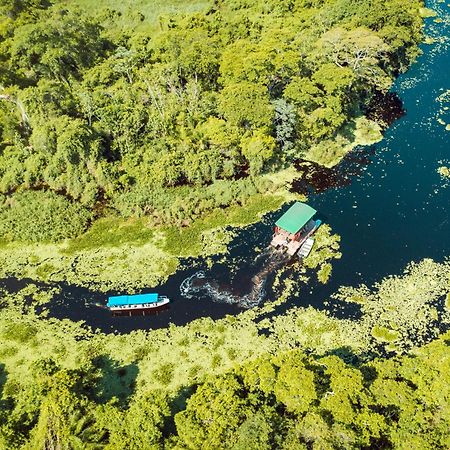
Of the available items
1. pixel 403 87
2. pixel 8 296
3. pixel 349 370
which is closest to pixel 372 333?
pixel 349 370

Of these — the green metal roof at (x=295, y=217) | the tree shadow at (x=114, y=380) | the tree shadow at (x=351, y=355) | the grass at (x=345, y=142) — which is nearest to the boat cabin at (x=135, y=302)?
the tree shadow at (x=114, y=380)

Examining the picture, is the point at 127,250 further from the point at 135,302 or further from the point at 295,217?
the point at 295,217

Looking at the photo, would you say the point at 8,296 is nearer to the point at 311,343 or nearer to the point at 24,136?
the point at 24,136

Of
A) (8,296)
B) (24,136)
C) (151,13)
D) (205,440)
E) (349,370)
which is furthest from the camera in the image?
(151,13)

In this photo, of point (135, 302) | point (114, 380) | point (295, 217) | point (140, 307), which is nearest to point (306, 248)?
point (295, 217)

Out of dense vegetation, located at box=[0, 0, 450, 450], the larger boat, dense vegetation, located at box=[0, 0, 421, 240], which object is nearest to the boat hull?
the larger boat

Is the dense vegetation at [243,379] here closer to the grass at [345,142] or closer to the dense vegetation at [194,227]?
the dense vegetation at [194,227]
